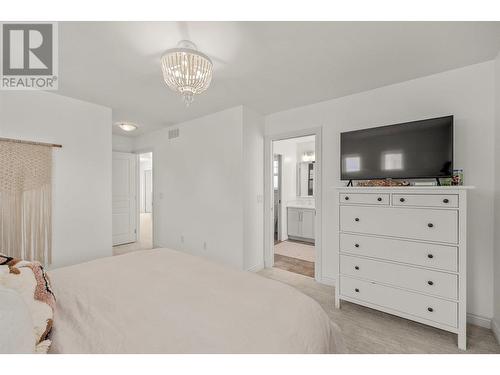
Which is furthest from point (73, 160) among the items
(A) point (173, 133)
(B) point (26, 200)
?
(A) point (173, 133)

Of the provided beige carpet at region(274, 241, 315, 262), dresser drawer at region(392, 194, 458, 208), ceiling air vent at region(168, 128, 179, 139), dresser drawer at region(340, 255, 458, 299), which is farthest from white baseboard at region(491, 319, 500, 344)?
ceiling air vent at region(168, 128, 179, 139)

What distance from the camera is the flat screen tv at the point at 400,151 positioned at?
6.80 ft

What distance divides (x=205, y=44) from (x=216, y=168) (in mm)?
1933

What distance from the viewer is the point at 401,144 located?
229 centimetres

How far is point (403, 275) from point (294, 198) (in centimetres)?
Result: 367

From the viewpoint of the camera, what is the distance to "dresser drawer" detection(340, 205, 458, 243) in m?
1.83

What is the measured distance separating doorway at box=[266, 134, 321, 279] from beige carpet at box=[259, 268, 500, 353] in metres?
1.99

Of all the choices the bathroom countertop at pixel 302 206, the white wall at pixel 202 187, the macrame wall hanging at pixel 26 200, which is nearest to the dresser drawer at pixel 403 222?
the white wall at pixel 202 187

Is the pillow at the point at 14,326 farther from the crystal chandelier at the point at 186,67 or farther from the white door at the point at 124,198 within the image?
the white door at the point at 124,198

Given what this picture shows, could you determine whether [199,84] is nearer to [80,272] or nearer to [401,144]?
[80,272]

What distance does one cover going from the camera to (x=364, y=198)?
2.23 m

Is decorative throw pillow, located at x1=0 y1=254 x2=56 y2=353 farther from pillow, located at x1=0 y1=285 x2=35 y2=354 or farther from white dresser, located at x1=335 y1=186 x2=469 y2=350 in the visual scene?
white dresser, located at x1=335 y1=186 x2=469 y2=350

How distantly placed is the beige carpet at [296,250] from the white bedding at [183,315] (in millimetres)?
2847
